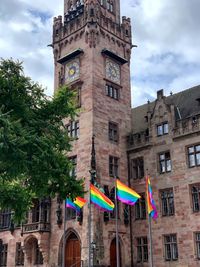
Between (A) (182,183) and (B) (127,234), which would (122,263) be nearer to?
(B) (127,234)

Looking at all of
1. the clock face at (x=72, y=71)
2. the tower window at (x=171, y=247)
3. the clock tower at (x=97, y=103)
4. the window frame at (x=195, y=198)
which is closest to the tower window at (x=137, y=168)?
the clock tower at (x=97, y=103)

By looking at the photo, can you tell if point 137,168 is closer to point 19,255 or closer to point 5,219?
point 19,255

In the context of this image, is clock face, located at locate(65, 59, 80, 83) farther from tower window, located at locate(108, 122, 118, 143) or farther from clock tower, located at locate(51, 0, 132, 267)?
tower window, located at locate(108, 122, 118, 143)

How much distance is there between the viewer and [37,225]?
33.1 m

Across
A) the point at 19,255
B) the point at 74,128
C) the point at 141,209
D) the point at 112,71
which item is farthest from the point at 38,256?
the point at 112,71

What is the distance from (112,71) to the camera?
37156 millimetres

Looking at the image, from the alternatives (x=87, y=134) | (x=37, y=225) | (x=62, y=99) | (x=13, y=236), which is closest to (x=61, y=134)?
(x=62, y=99)

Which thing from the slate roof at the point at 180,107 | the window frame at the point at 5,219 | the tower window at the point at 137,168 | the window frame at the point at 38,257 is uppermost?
the slate roof at the point at 180,107

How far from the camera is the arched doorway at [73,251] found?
31.2m

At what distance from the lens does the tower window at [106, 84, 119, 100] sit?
3625 cm

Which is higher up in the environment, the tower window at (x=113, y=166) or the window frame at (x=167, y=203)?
the tower window at (x=113, y=166)

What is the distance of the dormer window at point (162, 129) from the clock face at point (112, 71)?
660cm

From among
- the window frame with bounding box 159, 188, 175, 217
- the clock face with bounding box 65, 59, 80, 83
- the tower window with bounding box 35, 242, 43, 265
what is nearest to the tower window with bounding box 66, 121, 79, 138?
the clock face with bounding box 65, 59, 80, 83

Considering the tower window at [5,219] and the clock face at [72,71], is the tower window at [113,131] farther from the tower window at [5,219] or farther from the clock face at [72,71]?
the tower window at [5,219]
